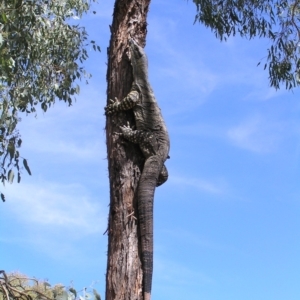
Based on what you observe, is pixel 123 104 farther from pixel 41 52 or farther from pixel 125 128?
pixel 41 52

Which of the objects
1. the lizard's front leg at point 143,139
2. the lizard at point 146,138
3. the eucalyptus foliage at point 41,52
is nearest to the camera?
the lizard at point 146,138

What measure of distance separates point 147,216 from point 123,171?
34 centimetres

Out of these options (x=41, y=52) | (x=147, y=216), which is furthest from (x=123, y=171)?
(x=41, y=52)

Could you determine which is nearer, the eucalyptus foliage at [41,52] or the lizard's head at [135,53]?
the lizard's head at [135,53]

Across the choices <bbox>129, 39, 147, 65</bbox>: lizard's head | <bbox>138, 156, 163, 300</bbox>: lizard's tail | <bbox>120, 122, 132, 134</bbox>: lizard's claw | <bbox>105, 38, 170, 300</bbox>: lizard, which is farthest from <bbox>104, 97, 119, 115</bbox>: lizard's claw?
<bbox>138, 156, 163, 300</bbox>: lizard's tail

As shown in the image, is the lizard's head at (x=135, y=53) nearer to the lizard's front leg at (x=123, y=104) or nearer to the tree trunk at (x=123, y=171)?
the tree trunk at (x=123, y=171)

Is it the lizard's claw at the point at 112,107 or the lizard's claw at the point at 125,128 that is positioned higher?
the lizard's claw at the point at 112,107

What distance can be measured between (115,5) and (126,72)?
0.54m

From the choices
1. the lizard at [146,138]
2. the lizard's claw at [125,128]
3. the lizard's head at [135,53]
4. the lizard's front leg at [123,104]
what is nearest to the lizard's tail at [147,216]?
the lizard at [146,138]

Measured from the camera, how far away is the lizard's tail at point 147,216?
424 centimetres

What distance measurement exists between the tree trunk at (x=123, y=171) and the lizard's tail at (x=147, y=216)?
37 mm

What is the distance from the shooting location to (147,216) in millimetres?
4414

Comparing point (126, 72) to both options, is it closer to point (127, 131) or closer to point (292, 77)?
point (127, 131)

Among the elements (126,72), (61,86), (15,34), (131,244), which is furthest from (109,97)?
(61,86)
